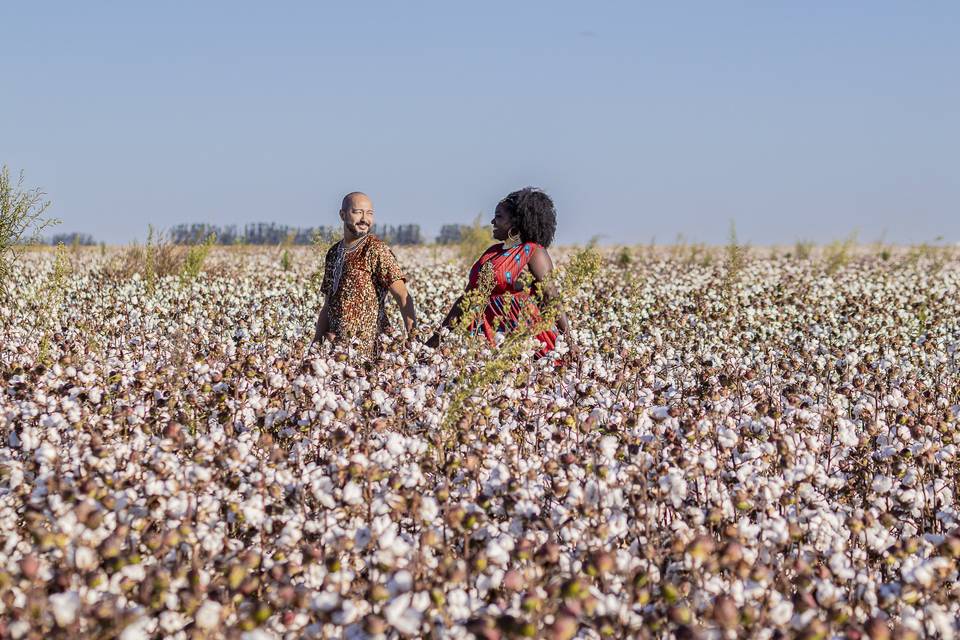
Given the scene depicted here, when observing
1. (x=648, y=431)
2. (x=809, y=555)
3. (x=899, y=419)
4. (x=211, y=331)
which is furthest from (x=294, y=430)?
(x=211, y=331)

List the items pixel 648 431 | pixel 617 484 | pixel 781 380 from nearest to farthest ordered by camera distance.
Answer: pixel 617 484
pixel 648 431
pixel 781 380

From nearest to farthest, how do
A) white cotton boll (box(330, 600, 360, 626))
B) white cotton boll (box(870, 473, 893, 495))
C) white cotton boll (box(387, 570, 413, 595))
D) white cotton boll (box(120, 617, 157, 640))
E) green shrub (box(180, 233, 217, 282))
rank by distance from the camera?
white cotton boll (box(120, 617, 157, 640)) → white cotton boll (box(330, 600, 360, 626)) → white cotton boll (box(387, 570, 413, 595)) → white cotton boll (box(870, 473, 893, 495)) → green shrub (box(180, 233, 217, 282))

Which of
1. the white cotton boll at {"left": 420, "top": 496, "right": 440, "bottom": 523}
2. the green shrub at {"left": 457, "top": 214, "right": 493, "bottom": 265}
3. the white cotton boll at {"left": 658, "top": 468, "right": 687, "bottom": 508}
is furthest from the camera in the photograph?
the green shrub at {"left": 457, "top": 214, "right": 493, "bottom": 265}

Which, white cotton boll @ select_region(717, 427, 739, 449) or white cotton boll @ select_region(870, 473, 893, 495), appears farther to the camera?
white cotton boll @ select_region(717, 427, 739, 449)

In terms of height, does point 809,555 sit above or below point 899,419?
below

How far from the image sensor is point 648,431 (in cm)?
449

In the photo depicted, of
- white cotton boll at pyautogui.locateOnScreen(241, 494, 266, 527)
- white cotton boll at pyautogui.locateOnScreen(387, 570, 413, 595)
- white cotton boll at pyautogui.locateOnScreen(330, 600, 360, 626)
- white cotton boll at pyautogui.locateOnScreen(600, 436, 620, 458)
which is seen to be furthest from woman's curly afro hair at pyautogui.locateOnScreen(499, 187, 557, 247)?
white cotton boll at pyautogui.locateOnScreen(330, 600, 360, 626)

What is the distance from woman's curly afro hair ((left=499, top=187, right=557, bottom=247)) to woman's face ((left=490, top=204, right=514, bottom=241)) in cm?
3

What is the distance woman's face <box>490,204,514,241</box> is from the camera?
7.55m

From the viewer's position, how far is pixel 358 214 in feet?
22.8

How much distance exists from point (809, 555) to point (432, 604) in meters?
1.46

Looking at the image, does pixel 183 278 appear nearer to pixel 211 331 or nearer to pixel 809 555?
pixel 211 331

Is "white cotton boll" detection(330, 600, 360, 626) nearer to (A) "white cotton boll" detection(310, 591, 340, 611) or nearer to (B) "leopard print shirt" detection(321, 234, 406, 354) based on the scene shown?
(A) "white cotton boll" detection(310, 591, 340, 611)

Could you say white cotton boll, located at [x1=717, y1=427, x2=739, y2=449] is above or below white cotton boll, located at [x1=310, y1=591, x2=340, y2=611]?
above
